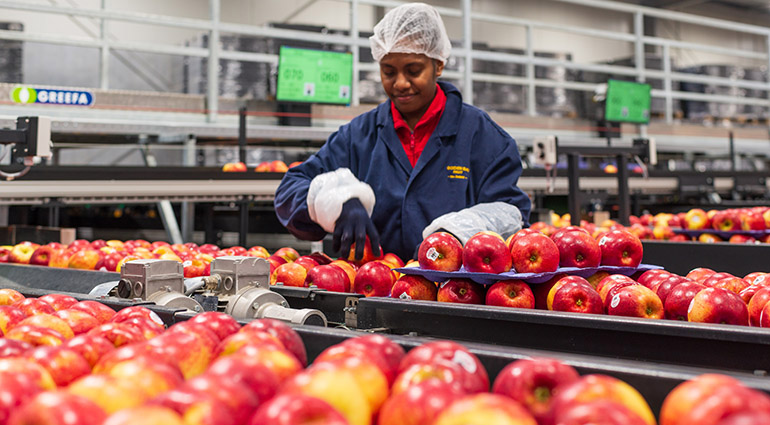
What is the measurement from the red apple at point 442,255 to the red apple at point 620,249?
44 centimetres

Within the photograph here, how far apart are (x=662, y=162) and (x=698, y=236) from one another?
25.2ft

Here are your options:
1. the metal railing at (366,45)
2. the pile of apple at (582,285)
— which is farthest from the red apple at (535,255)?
the metal railing at (366,45)

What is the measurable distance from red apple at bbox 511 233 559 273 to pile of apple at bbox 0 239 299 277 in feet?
3.08

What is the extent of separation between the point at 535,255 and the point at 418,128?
1097 millimetres

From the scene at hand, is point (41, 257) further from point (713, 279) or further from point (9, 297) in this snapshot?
point (713, 279)

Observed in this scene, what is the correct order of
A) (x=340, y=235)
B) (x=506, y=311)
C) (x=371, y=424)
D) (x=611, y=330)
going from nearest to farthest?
(x=371, y=424) → (x=611, y=330) → (x=506, y=311) → (x=340, y=235)

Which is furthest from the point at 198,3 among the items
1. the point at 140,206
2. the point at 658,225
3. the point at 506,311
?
the point at 506,311

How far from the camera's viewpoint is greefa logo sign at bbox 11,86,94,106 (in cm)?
529

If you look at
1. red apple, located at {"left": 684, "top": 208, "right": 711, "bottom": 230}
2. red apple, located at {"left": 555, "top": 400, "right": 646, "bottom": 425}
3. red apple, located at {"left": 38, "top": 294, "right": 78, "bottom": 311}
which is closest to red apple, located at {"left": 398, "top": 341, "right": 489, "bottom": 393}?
Answer: red apple, located at {"left": 555, "top": 400, "right": 646, "bottom": 425}

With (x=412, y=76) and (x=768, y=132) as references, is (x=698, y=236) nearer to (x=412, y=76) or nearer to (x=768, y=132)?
(x=412, y=76)

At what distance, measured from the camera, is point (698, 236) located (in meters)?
4.43

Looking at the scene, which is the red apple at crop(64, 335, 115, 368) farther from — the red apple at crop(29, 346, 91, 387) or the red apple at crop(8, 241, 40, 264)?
the red apple at crop(8, 241, 40, 264)

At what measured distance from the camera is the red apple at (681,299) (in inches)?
60.9

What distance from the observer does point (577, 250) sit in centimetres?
189
